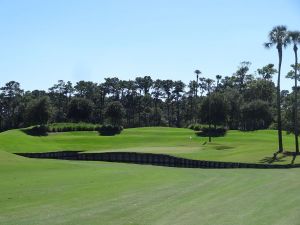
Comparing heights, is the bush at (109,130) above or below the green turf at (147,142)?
above

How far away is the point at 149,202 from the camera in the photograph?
18.0 m

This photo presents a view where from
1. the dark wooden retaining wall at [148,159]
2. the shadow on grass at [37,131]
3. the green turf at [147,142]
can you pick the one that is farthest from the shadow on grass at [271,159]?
the shadow on grass at [37,131]

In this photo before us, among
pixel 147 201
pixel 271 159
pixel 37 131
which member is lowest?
pixel 271 159

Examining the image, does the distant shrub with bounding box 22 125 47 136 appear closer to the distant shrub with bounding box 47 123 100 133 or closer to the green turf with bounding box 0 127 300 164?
the green turf with bounding box 0 127 300 164

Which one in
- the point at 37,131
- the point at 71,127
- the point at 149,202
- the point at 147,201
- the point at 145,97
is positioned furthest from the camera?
the point at 145,97

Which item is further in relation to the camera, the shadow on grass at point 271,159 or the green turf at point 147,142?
the green turf at point 147,142

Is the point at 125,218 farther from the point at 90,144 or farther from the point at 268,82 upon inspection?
the point at 268,82

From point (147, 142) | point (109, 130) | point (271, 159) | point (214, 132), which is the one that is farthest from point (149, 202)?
point (109, 130)

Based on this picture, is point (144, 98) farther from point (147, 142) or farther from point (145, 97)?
point (147, 142)

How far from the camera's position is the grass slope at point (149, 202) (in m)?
14.7

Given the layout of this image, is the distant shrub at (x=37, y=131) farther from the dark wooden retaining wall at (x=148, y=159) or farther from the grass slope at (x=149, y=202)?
the grass slope at (x=149, y=202)

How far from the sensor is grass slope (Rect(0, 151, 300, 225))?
14656mm

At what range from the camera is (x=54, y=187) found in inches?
922

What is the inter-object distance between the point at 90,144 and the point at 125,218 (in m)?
75.6
